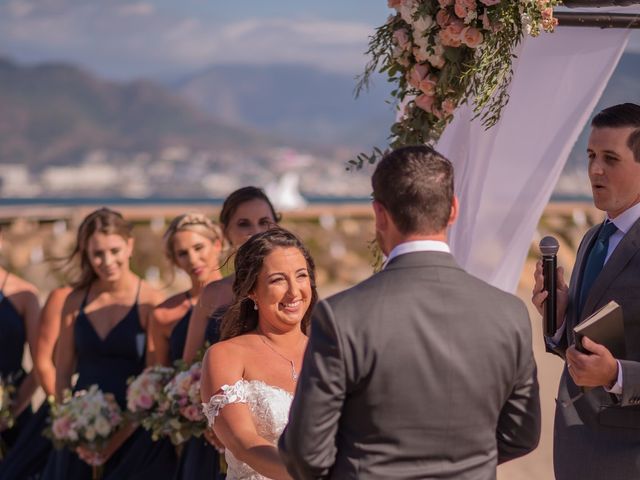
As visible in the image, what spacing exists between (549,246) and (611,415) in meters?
0.67

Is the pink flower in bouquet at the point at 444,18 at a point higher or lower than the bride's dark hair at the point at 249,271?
higher

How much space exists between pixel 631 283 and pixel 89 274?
3.85 meters

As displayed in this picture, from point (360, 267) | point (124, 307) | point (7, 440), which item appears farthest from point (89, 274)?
point (360, 267)

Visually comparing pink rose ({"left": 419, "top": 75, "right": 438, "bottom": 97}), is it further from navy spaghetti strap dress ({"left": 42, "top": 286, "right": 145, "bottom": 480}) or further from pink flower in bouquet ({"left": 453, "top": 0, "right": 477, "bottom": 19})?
navy spaghetti strap dress ({"left": 42, "top": 286, "right": 145, "bottom": 480})

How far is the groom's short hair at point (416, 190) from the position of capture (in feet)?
9.96

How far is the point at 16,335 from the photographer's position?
6.95 m

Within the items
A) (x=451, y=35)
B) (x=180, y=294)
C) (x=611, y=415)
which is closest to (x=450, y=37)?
(x=451, y=35)

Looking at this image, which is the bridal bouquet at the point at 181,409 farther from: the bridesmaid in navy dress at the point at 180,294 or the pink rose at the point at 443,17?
the pink rose at the point at 443,17

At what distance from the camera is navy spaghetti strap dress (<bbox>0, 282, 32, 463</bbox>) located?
22.6ft

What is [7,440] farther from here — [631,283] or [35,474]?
[631,283]

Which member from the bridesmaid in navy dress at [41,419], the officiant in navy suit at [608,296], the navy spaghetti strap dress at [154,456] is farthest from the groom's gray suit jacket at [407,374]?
the bridesmaid in navy dress at [41,419]

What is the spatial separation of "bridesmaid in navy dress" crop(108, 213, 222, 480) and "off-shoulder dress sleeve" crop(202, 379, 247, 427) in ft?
7.36

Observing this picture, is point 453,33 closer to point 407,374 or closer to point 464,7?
point 464,7

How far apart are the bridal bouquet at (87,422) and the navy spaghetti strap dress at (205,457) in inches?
25.6
